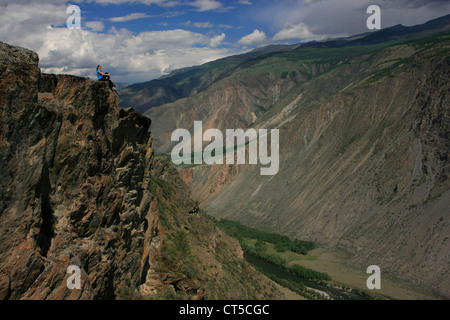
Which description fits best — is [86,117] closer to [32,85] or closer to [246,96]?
[32,85]

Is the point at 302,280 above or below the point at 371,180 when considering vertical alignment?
below

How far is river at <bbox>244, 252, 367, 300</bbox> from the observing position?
2082 inches

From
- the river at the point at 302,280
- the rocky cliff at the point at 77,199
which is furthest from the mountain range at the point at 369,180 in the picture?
the rocky cliff at the point at 77,199

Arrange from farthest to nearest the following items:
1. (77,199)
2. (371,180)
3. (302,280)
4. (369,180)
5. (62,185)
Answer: (369,180), (371,180), (302,280), (77,199), (62,185)

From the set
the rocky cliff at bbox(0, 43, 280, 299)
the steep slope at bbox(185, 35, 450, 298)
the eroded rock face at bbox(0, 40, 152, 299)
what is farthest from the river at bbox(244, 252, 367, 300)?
the eroded rock face at bbox(0, 40, 152, 299)

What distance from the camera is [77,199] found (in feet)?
A: 45.9

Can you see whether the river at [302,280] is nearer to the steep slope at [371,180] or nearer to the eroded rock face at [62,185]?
the steep slope at [371,180]

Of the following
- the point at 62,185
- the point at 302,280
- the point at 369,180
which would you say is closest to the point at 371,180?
the point at 369,180

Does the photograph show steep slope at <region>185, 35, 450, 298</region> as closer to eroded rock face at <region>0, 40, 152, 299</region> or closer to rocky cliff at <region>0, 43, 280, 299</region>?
rocky cliff at <region>0, 43, 280, 299</region>

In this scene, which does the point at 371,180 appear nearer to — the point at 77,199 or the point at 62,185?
the point at 77,199

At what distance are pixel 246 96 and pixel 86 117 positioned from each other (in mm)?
179852

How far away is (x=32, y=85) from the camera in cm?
1105

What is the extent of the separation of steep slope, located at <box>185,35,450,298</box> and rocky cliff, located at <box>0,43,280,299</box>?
42497 mm

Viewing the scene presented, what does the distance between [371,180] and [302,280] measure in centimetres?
2552
